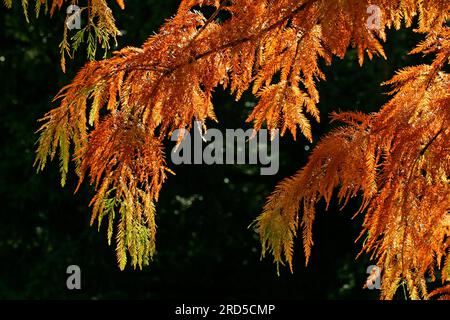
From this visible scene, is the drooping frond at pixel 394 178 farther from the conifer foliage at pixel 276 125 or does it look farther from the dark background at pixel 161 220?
the dark background at pixel 161 220

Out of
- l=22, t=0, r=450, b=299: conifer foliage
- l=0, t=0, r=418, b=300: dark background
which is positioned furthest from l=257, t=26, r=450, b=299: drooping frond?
l=0, t=0, r=418, b=300: dark background

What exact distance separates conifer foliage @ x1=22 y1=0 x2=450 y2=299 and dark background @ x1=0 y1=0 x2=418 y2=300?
18.2ft

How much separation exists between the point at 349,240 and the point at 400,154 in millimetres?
6033

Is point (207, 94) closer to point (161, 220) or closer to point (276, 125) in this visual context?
point (276, 125)

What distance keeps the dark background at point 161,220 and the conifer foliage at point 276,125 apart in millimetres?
5551

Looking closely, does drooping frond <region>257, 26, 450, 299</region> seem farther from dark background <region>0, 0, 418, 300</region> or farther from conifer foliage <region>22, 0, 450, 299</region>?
dark background <region>0, 0, 418, 300</region>

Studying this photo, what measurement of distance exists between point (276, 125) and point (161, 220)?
591 centimetres

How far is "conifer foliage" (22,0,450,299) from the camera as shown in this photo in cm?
221

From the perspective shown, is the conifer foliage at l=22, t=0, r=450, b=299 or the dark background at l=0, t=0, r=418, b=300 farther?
the dark background at l=0, t=0, r=418, b=300

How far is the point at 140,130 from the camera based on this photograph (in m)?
2.22

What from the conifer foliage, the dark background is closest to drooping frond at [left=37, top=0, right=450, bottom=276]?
the conifer foliage

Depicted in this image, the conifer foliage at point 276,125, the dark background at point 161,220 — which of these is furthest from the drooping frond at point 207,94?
the dark background at point 161,220

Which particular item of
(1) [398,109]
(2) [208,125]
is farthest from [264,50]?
(2) [208,125]

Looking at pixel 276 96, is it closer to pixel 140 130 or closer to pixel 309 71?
pixel 309 71
